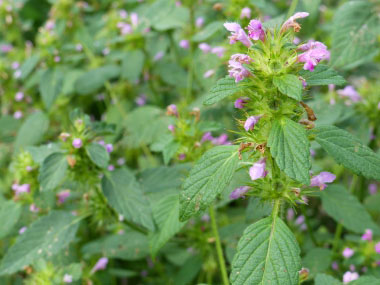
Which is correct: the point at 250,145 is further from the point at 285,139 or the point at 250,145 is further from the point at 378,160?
the point at 378,160

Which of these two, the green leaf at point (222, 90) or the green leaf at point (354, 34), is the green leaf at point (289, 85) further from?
the green leaf at point (354, 34)

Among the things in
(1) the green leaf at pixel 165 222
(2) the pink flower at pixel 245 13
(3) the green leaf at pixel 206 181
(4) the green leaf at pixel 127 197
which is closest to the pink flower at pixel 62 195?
(4) the green leaf at pixel 127 197

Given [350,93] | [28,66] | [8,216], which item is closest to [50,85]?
[28,66]

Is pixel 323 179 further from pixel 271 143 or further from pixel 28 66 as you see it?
pixel 28 66

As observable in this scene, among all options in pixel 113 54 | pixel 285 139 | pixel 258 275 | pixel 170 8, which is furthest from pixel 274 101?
pixel 113 54

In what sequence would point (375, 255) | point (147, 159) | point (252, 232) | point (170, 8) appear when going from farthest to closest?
point (147, 159) < point (170, 8) < point (375, 255) < point (252, 232)

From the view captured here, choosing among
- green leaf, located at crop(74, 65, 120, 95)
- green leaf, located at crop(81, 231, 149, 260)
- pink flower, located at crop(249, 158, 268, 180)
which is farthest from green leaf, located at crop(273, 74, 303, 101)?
green leaf, located at crop(74, 65, 120, 95)
